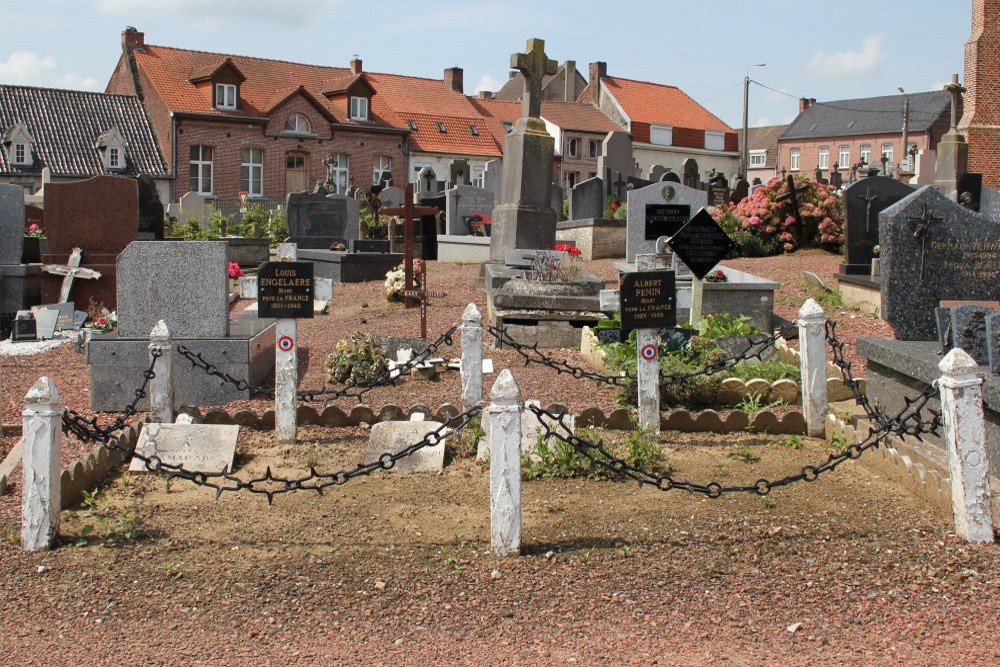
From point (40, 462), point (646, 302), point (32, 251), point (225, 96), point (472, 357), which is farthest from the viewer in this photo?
point (225, 96)

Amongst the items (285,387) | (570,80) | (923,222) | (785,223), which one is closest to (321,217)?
(785,223)

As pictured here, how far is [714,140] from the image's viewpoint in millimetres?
57750

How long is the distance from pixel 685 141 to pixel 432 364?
49710 millimetres

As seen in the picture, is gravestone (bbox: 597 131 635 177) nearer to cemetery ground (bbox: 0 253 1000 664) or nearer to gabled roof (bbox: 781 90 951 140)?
cemetery ground (bbox: 0 253 1000 664)

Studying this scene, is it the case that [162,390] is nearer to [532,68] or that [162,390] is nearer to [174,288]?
[174,288]

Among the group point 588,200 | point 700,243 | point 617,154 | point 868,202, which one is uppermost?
point 617,154

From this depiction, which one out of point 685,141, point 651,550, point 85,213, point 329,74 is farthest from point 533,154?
point 685,141

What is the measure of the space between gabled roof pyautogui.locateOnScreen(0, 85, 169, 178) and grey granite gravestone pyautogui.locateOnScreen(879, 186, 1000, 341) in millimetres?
34909

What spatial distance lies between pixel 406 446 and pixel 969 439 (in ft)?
10.7

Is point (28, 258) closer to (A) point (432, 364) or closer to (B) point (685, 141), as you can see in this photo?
(A) point (432, 364)

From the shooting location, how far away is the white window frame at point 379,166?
44.3 meters

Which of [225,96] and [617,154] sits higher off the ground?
[225,96]

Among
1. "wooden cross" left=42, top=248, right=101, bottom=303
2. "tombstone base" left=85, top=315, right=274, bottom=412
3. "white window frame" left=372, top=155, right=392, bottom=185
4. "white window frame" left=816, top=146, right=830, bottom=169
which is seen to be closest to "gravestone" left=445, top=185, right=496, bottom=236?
"wooden cross" left=42, top=248, right=101, bottom=303

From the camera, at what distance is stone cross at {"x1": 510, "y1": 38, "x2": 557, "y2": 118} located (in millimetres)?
14844
